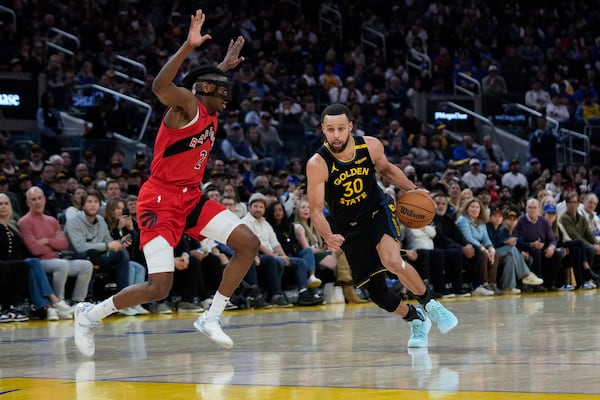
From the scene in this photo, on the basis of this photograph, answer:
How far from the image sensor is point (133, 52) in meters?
20.9

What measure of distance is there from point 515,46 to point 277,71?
8.83 m

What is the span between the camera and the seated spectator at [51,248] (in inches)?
465

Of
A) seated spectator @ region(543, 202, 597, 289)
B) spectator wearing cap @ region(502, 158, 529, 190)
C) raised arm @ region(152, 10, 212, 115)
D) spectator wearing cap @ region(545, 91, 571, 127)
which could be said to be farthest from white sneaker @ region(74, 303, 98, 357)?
spectator wearing cap @ region(545, 91, 571, 127)

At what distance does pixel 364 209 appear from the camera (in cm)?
812

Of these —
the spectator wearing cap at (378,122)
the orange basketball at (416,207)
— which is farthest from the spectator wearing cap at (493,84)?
the orange basketball at (416,207)

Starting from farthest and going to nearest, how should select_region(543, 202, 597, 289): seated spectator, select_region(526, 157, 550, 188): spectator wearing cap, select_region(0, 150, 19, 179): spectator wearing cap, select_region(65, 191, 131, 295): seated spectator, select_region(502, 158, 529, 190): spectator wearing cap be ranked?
select_region(526, 157, 550, 188): spectator wearing cap, select_region(502, 158, 529, 190): spectator wearing cap, select_region(543, 202, 597, 289): seated spectator, select_region(0, 150, 19, 179): spectator wearing cap, select_region(65, 191, 131, 295): seated spectator

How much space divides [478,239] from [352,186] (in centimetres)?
787

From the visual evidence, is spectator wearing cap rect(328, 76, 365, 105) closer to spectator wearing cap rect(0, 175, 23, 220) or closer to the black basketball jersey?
spectator wearing cap rect(0, 175, 23, 220)

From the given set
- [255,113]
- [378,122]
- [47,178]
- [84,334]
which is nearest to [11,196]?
[47,178]

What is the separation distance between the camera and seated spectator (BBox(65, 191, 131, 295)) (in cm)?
1216

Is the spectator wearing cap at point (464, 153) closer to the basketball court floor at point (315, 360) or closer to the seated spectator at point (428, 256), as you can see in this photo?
the seated spectator at point (428, 256)

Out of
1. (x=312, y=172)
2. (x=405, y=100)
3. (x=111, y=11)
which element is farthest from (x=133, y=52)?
(x=312, y=172)

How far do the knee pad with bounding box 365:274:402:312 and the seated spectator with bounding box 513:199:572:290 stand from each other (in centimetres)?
837

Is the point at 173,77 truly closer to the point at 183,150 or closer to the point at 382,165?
the point at 183,150
